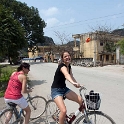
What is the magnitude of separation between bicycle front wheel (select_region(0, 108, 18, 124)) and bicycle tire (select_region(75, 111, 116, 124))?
143 centimetres

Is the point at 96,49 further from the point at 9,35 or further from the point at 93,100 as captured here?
the point at 93,100

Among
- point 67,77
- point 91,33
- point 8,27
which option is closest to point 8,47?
point 8,27

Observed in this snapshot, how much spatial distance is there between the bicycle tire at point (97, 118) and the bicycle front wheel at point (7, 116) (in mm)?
1432

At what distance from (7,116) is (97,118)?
1.90m

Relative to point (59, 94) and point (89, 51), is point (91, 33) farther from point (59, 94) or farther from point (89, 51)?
point (59, 94)

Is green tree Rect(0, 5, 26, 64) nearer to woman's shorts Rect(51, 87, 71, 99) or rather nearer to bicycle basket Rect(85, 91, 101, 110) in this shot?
woman's shorts Rect(51, 87, 71, 99)

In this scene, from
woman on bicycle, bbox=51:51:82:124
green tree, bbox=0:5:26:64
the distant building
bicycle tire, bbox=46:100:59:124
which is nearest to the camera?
woman on bicycle, bbox=51:51:82:124

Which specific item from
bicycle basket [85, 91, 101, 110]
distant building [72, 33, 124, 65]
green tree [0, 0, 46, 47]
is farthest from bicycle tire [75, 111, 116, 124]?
green tree [0, 0, 46, 47]

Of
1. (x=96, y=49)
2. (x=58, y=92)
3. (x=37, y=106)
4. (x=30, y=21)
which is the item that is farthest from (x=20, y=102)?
(x=30, y=21)

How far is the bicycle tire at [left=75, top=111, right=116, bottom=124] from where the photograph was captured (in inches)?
155

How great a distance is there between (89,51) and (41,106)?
4090 centimetres

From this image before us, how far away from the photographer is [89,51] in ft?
151

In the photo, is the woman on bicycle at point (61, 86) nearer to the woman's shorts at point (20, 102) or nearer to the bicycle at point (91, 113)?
the bicycle at point (91, 113)

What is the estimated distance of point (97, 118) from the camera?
405 cm
